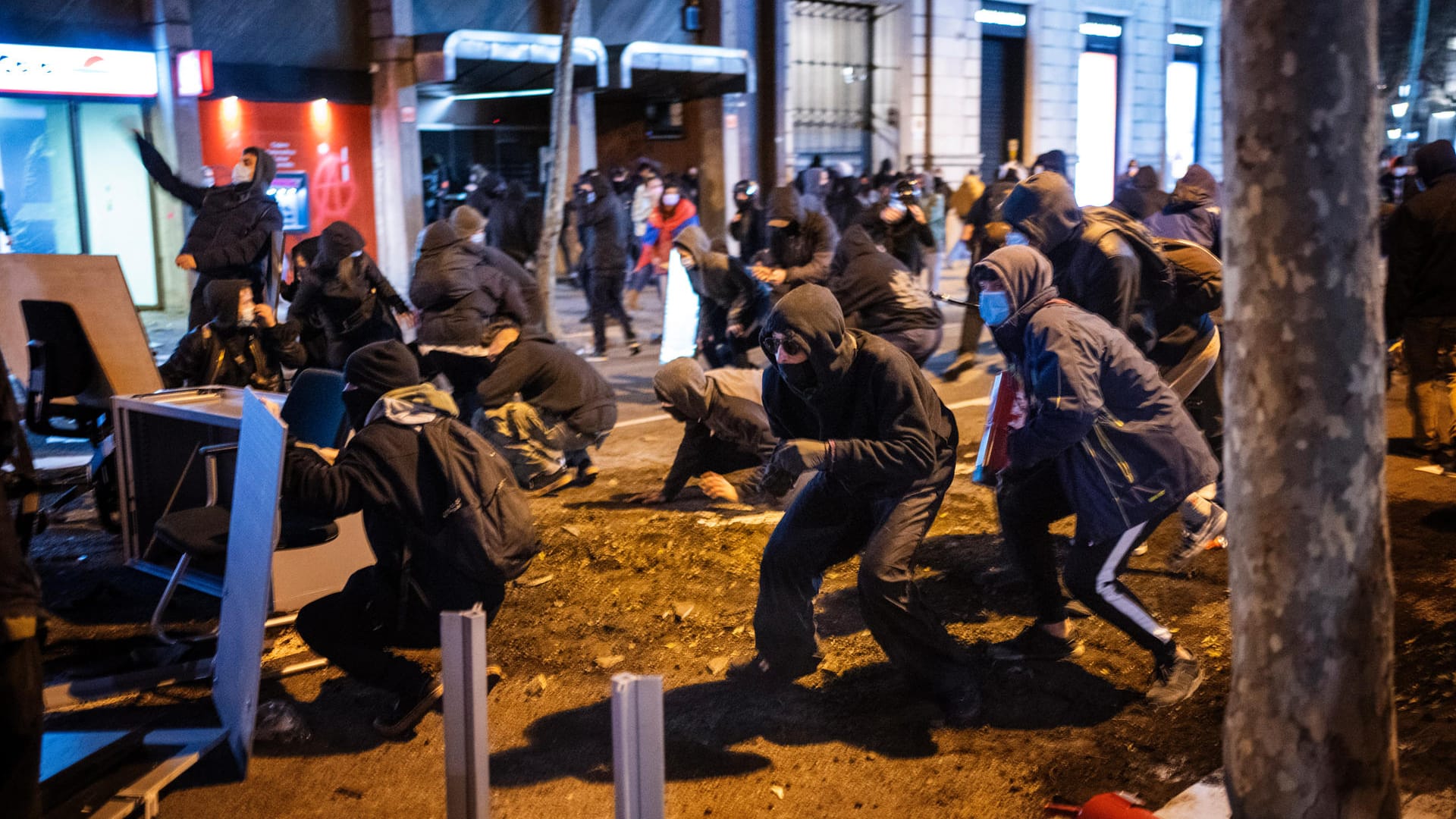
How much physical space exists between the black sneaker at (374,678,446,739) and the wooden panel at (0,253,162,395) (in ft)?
9.65

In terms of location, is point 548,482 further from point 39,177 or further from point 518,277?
point 39,177

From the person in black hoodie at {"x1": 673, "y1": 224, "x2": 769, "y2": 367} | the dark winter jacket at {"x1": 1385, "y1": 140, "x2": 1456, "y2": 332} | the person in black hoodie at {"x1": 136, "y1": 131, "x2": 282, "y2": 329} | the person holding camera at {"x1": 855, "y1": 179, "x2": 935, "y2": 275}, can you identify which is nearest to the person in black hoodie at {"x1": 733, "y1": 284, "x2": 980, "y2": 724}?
the person in black hoodie at {"x1": 673, "y1": 224, "x2": 769, "y2": 367}

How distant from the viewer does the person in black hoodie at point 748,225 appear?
14539mm

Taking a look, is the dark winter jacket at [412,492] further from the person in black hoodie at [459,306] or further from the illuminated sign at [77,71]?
the illuminated sign at [77,71]

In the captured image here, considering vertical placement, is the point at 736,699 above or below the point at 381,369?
below

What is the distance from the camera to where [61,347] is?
678cm

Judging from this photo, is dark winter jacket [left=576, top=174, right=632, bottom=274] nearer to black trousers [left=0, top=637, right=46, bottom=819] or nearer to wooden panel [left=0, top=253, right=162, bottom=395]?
wooden panel [left=0, top=253, right=162, bottom=395]

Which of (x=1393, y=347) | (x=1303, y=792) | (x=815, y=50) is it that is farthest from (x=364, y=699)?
(x=815, y=50)

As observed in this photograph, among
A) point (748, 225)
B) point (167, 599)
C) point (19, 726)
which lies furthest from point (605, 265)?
point (19, 726)

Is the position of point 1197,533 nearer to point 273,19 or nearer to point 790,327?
point 790,327

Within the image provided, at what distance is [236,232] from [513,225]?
6.53m

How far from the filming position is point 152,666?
5.10 meters

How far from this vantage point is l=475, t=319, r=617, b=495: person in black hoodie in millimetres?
7355

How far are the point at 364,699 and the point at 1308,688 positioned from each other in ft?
10.8
